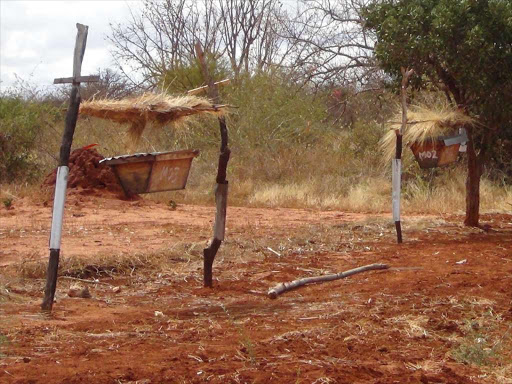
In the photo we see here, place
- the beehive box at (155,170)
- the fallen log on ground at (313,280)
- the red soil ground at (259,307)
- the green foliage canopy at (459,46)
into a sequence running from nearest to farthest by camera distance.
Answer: the red soil ground at (259,307)
the fallen log on ground at (313,280)
the beehive box at (155,170)
the green foliage canopy at (459,46)

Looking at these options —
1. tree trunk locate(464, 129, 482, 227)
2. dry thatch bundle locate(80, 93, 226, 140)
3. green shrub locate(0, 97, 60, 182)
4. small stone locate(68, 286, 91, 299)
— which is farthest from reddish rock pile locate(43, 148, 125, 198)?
dry thatch bundle locate(80, 93, 226, 140)

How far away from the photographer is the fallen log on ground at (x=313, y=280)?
26.0 feet

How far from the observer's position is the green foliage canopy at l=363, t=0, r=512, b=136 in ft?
35.2

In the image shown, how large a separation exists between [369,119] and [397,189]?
1098cm

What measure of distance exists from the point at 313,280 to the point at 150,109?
233 cm

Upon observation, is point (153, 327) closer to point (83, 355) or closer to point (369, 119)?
point (83, 355)

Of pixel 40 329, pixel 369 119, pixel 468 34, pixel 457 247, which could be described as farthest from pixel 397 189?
pixel 369 119

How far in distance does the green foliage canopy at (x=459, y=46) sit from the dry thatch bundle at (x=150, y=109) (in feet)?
13.4

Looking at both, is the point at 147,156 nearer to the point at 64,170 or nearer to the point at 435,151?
the point at 64,170

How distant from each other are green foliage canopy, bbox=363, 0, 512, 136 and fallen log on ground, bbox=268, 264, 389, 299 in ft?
10.3

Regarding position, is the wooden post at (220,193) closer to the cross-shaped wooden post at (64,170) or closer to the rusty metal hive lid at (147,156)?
the cross-shaped wooden post at (64,170)

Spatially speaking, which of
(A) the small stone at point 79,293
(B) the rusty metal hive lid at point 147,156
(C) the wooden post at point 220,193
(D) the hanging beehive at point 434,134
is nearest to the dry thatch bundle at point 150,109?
(C) the wooden post at point 220,193

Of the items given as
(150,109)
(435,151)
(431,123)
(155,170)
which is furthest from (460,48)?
(150,109)

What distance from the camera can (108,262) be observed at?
9.32m
